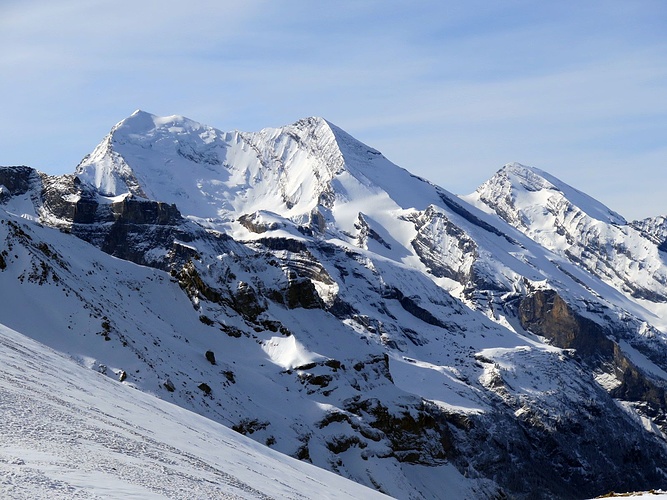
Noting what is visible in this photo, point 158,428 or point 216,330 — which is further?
point 216,330

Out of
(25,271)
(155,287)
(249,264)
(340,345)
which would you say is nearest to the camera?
(25,271)

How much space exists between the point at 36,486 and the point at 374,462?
12415cm

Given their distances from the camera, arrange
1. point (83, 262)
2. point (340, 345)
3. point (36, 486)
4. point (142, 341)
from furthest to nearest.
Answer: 1. point (340, 345)
2. point (83, 262)
3. point (142, 341)
4. point (36, 486)

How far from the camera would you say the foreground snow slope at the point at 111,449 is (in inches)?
1454

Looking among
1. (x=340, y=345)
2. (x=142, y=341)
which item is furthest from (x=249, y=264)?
(x=142, y=341)

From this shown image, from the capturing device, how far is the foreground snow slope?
121ft

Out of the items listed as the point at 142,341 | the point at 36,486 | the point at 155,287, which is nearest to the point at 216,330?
the point at 155,287

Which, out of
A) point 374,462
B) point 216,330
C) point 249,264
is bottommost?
point 374,462

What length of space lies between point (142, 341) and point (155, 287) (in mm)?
33443

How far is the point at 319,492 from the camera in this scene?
54406 millimetres

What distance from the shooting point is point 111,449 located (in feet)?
146

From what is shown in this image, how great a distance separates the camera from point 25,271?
120625 mm

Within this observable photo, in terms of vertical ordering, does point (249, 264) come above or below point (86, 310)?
above

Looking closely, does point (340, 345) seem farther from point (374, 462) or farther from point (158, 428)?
point (158, 428)
